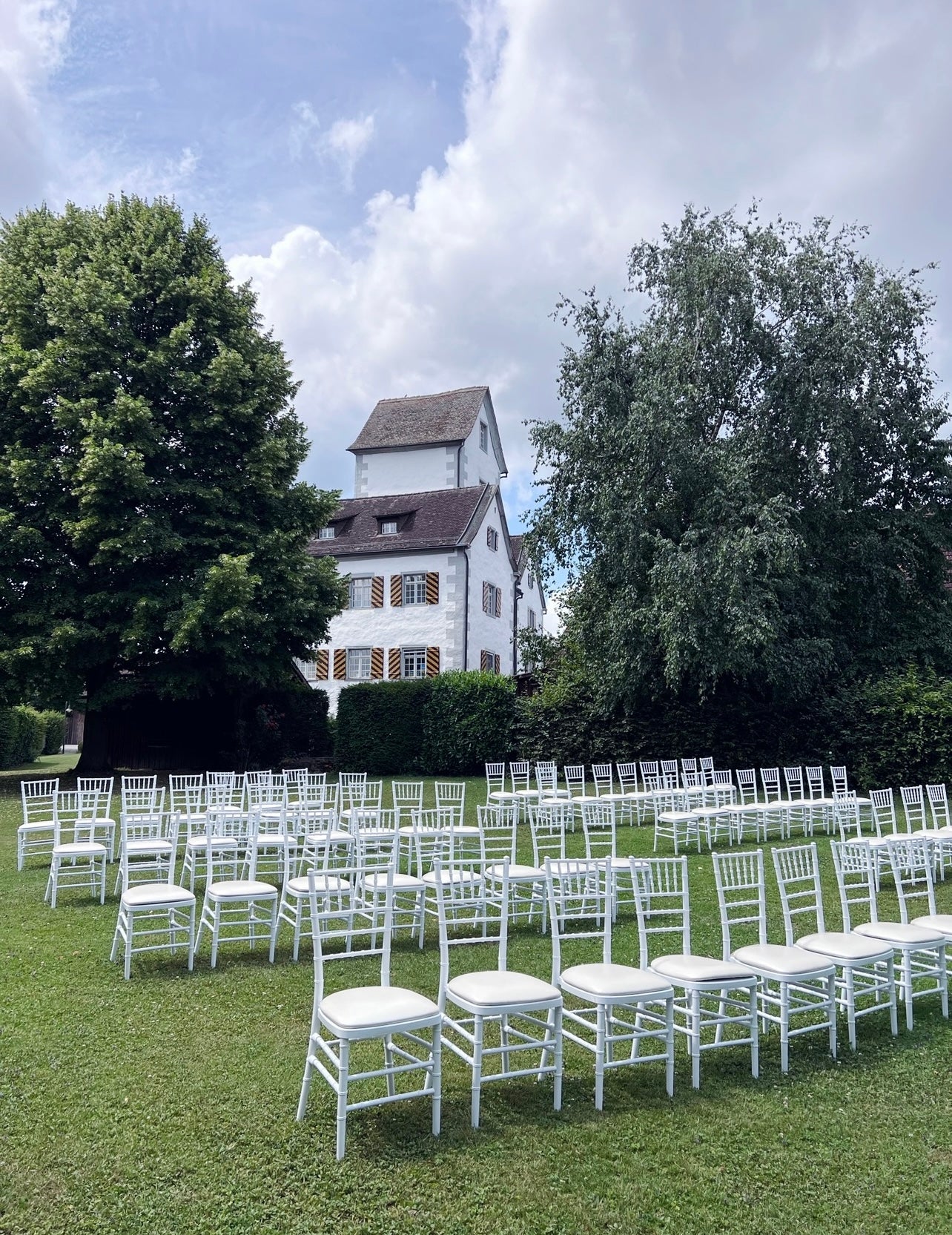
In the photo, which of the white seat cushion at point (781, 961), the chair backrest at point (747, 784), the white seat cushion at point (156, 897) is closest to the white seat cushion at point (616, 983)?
the white seat cushion at point (781, 961)

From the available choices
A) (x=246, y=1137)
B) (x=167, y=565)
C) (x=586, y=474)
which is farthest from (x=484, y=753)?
(x=246, y=1137)

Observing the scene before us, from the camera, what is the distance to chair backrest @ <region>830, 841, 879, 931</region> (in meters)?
5.79

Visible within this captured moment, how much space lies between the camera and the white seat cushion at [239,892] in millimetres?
6344

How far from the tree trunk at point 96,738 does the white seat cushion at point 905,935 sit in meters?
17.8

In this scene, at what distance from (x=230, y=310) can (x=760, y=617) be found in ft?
43.8

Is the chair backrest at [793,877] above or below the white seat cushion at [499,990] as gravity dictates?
above

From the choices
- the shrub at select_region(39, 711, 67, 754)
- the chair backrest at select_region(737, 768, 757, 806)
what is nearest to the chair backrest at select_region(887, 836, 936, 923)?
the chair backrest at select_region(737, 768, 757, 806)

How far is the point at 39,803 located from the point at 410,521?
1863 centimetres

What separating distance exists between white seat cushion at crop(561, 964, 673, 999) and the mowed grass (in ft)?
1.62

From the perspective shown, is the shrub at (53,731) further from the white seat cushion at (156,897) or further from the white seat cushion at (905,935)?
the white seat cushion at (905,935)

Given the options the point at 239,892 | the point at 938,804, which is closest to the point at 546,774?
the point at 938,804

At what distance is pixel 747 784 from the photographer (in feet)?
62.6

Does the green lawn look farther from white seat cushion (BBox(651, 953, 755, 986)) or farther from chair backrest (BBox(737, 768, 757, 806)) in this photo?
white seat cushion (BBox(651, 953, 755, 986))

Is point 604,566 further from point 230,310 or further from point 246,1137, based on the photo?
point 246,1137
